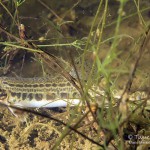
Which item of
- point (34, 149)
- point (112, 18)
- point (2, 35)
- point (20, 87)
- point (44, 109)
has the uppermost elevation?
point (112, 18)

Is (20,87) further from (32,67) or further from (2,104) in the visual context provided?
(32,67)

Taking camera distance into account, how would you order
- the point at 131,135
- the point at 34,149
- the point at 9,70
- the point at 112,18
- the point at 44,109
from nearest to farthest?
the point at 131,135
the point at 34,149
the point at 44,109
the point at 9,70
the point at 112,18

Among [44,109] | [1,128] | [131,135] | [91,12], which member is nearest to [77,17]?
[91,12]

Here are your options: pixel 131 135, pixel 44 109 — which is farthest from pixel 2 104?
pixel 131 135

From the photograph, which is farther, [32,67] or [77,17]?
[77,17]

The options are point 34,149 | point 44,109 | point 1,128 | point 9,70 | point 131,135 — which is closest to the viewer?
point 131,135

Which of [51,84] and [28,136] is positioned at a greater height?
[51,84]
